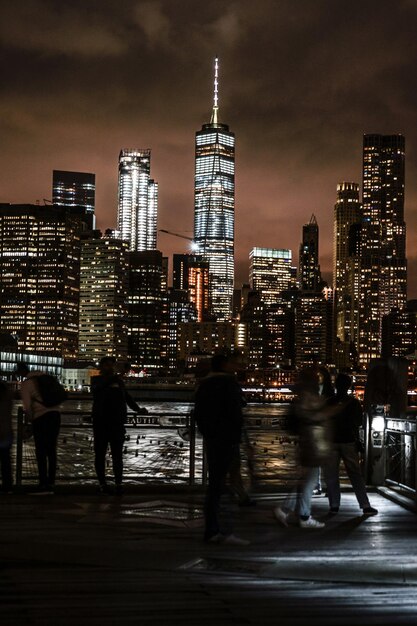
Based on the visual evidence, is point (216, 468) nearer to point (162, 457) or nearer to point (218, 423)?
point (218, 423)

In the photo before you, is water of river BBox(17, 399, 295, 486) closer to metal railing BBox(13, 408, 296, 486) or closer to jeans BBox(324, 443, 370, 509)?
metal railing BBox(13, 408, 296, 486)

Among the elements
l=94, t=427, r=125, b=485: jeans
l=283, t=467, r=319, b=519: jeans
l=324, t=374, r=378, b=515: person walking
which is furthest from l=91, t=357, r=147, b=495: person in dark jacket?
l=283, t=467, r=319, b=519: jeans

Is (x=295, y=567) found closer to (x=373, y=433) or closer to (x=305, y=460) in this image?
(x=305, y=460)

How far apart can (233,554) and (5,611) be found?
7.85 feet

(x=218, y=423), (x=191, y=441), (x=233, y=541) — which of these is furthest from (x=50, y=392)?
(x=233, y=541)

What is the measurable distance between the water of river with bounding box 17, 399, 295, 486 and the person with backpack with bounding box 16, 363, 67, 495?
49cm

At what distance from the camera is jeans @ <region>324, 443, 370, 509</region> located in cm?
991

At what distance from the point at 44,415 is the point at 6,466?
758 mm

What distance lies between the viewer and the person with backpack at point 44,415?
1095 centimetres

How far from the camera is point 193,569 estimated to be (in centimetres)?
700

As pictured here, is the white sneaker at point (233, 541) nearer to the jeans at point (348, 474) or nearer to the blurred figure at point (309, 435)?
the blurred figure at point (309, 435)

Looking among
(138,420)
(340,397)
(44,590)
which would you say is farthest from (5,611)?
(138,420)

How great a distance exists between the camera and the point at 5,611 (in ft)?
18.8

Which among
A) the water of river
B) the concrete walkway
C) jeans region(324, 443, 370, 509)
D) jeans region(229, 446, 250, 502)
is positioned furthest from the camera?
the water of river
